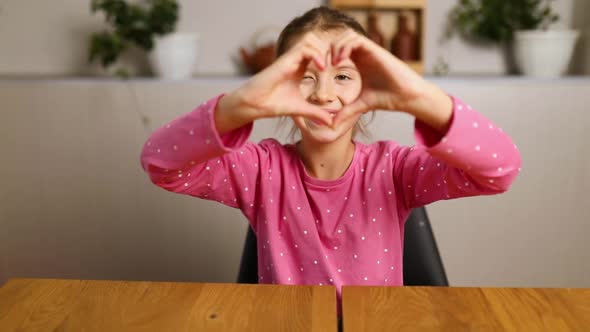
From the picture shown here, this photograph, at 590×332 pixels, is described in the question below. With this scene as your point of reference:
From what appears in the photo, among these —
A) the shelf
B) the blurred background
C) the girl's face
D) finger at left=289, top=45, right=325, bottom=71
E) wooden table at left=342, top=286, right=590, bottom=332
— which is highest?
finger at left=289, top=45, right=325, bottom=71

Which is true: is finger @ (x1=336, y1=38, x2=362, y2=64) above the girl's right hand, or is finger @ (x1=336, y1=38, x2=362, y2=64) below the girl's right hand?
above

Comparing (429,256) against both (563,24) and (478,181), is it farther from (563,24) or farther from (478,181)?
(563,24)

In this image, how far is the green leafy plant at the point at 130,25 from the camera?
256 centimetres

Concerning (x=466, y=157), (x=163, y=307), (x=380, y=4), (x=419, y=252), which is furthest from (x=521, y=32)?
(x=163, y=307)

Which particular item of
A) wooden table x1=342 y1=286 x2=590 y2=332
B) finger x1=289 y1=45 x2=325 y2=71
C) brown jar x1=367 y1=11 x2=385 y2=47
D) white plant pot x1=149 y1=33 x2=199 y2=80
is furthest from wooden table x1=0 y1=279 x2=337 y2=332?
brown jar x1=367 y1=11 x2=385 y2=47

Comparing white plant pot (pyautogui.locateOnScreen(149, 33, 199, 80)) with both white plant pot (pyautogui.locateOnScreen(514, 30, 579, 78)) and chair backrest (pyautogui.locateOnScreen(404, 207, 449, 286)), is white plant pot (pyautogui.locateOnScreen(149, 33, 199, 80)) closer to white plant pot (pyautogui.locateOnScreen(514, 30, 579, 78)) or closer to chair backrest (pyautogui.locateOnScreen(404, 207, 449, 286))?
white plant pot (pyautogui.locateOnScreen(514, 30, 579, 78))

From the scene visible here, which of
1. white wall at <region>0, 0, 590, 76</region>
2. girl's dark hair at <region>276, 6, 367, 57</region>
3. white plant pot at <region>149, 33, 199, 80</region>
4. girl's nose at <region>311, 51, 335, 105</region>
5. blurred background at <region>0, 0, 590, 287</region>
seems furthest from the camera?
white wall at <region>0, 0, 590, 76</region>

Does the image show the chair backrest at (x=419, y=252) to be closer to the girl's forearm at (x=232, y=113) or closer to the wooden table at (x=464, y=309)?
the wooden table at (x=464, y=309)

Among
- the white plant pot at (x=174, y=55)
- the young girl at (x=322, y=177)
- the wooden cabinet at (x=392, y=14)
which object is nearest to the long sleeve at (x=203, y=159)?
the young girl at (x=322, y=177)

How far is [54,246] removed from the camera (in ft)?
8.57

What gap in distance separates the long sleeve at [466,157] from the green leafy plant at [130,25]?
1.57 meters

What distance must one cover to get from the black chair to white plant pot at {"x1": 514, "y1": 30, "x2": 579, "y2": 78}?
1.24 m

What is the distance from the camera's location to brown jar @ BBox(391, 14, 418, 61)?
2625 millimetres

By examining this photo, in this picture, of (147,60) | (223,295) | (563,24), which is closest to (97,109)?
(147,60)
